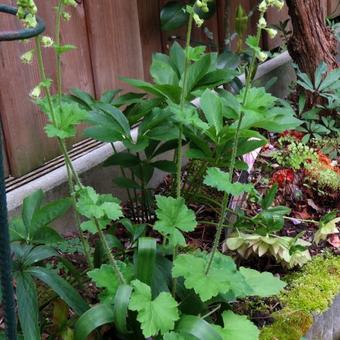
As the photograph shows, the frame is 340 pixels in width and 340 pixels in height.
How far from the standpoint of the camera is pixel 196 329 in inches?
71.2

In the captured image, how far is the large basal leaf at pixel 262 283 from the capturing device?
2.09m

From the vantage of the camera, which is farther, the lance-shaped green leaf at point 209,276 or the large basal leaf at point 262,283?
the large basal leaf at point 262,283

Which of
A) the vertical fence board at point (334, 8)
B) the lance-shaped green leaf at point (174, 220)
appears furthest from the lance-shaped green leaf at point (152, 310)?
the vertical fence board at point (334, 8)

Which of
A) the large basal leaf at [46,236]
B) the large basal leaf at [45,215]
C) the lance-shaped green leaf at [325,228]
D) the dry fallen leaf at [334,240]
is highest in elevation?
the large basal leaf at [45,215]

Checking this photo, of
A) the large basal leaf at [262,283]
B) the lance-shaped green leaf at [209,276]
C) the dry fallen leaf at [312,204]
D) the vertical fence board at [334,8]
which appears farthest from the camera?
the vertical fence board at [334,8]

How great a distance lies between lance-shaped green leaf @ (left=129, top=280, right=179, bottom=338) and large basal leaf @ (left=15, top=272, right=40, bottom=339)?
12.2 inches

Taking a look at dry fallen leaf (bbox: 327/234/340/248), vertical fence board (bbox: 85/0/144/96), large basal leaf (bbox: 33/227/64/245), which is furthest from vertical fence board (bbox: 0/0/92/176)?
dry fallen leaf (bbox: 327/234/340/248)

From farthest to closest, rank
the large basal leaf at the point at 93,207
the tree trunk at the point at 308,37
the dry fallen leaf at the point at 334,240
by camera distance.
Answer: the tree trunk at the point at 308,37 → the dry fallen leaf at the point at 334,240 → the large basal leaf at the point at 93,207

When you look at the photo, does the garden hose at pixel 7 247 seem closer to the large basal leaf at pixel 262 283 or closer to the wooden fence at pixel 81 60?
the large basal leaf at pixel 262 283

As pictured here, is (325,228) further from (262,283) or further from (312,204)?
(262,283)

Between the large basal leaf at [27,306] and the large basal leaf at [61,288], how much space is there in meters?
0.03

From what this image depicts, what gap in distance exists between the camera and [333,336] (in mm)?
2492

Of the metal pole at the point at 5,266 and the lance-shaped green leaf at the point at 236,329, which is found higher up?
the metal pole at the point at 5,266

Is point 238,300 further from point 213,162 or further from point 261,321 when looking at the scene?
point 213,162
